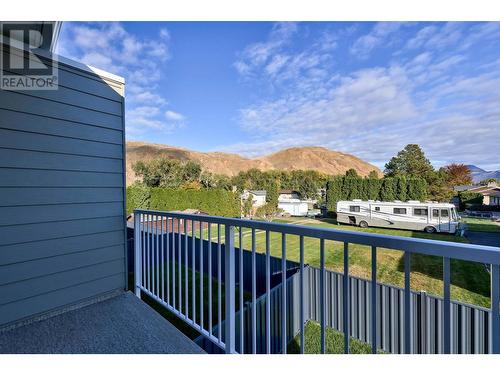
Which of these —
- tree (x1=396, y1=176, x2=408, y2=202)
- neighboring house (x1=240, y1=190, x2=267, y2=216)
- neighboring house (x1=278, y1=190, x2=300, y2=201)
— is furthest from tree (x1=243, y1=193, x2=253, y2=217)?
tree (x1=396, y1=176, x2=408, y2=202)

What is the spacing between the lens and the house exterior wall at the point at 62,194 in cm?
186

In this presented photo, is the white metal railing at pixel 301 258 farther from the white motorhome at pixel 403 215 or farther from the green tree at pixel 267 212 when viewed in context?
the green tree at pixel 267 212

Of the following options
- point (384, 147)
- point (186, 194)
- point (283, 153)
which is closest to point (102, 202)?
point (186, 194)

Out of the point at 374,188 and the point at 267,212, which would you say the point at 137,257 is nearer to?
the point at 267,212

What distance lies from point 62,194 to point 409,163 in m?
33.1

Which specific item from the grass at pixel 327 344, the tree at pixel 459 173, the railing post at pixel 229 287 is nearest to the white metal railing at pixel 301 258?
the railing post at pixel 229 287

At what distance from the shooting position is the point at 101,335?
174 cm

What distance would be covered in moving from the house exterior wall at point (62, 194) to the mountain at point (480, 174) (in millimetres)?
43070

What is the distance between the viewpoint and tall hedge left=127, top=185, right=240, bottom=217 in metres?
13.3

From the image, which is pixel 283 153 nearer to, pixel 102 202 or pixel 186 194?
pixel 186 194

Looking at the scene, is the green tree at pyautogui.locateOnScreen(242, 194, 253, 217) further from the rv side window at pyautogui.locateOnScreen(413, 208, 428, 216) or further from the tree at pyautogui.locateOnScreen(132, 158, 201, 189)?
the rv side window at pyautogui.locateOnScreen(413, 208, 428, 216)

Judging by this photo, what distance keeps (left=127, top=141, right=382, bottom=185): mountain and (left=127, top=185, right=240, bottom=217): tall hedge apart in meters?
26.1
